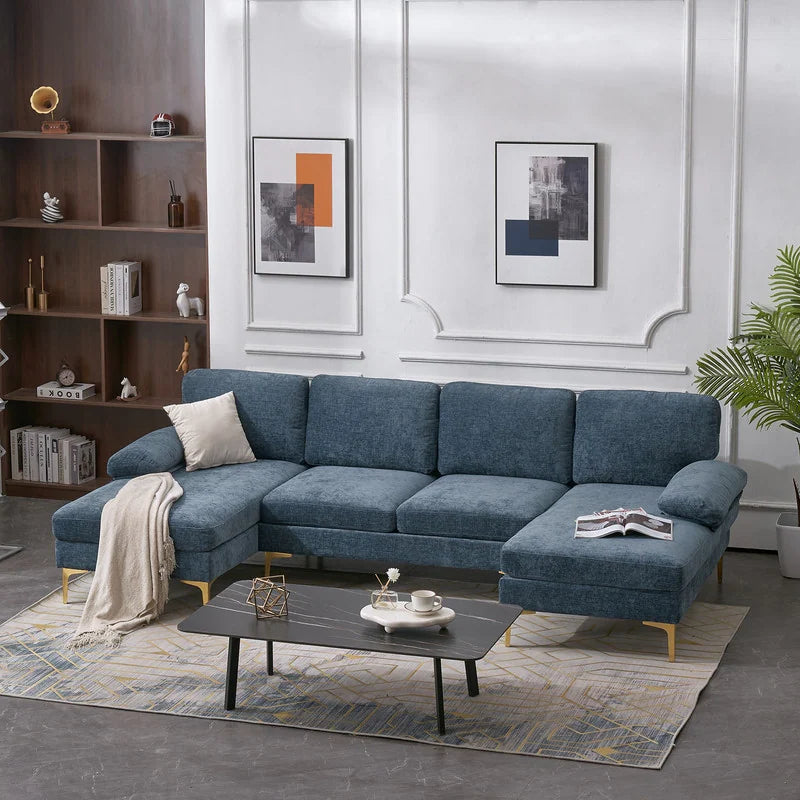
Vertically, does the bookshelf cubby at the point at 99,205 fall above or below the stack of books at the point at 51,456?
above

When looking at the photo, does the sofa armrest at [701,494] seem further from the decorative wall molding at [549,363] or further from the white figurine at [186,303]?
the white figurine at [186,303]

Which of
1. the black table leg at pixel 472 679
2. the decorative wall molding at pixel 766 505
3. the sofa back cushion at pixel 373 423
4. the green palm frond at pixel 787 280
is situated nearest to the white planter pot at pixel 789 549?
the decorative wall molding at pixel 766 505

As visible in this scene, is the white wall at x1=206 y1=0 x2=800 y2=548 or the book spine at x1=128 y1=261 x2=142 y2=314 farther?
the book spine at x1=128 y1=261 x2=142 y2=314

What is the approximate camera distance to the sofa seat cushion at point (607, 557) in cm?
493

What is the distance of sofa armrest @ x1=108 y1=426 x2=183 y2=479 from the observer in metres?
5.98

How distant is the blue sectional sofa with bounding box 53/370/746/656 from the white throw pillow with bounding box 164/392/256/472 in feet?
0.21

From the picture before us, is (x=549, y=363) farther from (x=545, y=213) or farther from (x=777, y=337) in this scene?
(x=777, y=337)

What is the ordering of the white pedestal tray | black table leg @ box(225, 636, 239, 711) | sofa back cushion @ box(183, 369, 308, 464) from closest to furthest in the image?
the white pedestal tray → black table leg @ box(225, 636, 239, 711) → sofa back cushion @ box(183, 369, 308, 464)

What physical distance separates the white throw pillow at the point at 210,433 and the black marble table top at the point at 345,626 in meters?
1.46

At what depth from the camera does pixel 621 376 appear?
6.33m

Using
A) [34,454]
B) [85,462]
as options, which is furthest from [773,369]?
[34,454]

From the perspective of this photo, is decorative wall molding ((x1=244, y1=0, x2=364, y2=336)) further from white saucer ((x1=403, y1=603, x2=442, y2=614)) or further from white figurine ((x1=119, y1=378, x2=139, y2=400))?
white saucer ((x1=403, y1=603, x2=442, y2=614))

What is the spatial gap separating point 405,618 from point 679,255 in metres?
2.53

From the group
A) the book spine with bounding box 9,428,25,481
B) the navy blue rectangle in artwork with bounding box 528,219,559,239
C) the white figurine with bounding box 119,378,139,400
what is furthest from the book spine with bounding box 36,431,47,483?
the navy blue rectangle in artwork with bounding box 528,219,559,239
